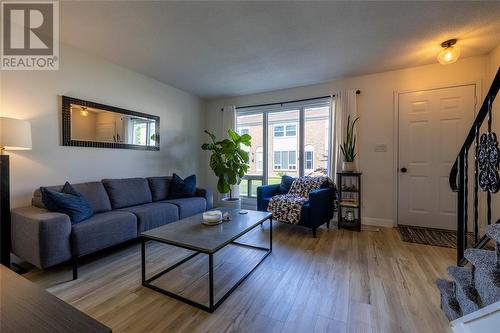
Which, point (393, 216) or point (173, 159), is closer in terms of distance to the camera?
point (393, 216)

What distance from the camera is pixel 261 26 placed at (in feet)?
7.34

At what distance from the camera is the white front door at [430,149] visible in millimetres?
3088

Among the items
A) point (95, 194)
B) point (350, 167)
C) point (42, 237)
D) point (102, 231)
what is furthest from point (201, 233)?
point (350, 167)

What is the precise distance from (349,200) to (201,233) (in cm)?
255

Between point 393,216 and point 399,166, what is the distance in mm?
783

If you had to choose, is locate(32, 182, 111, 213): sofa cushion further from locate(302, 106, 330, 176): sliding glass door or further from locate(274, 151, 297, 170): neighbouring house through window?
locate(302, 106, 330, 176): sliding glass door

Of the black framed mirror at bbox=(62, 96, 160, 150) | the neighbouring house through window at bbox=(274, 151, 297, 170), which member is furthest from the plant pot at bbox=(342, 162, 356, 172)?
the black framed mirror at bbox=(62, 96, 160, 150)

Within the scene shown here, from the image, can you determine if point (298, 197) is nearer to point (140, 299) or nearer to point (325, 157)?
point (325, 157)

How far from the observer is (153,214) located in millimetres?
2721

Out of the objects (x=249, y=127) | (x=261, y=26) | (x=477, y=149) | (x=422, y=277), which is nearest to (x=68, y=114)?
(x=261, y=26)

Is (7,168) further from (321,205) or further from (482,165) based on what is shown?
(482,165)

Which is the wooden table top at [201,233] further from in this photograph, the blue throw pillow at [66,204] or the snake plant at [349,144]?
the snake plant at [349,144]

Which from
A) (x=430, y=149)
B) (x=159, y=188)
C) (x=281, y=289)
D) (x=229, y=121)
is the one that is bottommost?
(x=281, y=289)

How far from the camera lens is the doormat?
2735 mm
